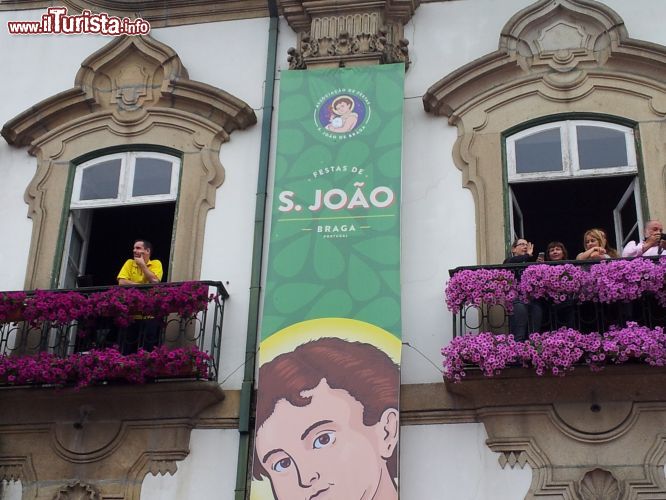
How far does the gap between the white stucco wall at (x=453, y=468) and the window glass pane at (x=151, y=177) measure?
384cm

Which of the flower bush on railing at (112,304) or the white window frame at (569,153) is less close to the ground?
the white window frame at (569,153)

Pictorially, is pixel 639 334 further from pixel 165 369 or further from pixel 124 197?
pixel 124 197

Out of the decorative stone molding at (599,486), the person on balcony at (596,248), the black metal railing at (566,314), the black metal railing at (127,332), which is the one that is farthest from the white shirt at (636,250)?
the black metal railing at (127,332)

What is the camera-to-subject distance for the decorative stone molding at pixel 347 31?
43.1 ft

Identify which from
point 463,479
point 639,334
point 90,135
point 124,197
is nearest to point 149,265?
point 124,197

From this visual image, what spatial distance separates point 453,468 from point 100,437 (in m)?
3.24

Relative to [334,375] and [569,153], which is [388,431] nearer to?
[334,375]

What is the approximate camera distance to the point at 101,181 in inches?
525

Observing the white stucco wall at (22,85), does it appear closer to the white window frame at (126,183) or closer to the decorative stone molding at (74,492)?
the white window frame at (126,183)

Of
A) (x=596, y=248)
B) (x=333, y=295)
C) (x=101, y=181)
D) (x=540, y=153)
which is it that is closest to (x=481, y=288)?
(x=596, y=248)

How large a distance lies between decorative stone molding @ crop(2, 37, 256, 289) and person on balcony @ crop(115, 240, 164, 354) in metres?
0.55

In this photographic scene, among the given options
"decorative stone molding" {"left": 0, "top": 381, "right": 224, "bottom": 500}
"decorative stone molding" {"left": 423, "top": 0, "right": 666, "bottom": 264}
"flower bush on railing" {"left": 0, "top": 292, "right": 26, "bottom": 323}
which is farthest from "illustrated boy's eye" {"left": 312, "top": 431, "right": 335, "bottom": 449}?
"flower bush on railing" {"left": 0, "top": 292, "right": 26, "bottom": 323}

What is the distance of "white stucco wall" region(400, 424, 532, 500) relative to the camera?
10750mm

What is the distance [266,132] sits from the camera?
1305 cm
